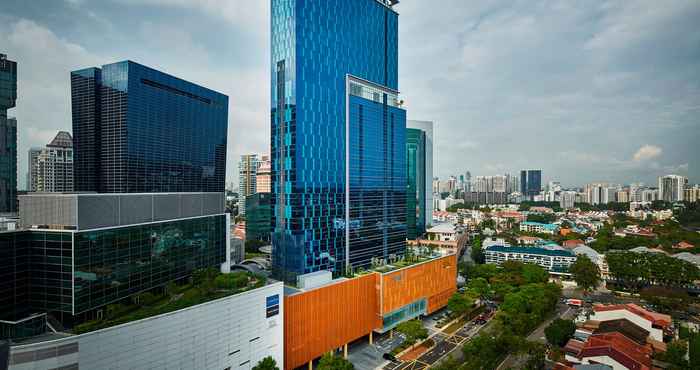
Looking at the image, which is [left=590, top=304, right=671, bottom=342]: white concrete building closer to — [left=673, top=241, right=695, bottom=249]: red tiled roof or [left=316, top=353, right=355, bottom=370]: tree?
[left=316, top=353, right=355, bottom=370]: tree

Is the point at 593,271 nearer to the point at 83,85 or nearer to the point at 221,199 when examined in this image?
the point at 221,199

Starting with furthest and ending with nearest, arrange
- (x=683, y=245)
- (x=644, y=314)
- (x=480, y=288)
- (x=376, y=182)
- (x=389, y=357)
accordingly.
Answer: (x=683, y=245) → (x=480, y=288) → (x=376, y=182) → (x=644, y=314) → (x=389, y=357)

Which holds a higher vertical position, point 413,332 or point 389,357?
point 413,332

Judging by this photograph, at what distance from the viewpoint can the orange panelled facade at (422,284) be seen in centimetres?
2992

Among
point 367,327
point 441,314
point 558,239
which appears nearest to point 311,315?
point 367,327

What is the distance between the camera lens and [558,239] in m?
71.6

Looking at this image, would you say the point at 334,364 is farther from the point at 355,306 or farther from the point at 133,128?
the point at 133,128

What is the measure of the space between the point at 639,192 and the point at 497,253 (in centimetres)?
12472

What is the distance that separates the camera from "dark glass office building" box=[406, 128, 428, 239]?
68.0 m

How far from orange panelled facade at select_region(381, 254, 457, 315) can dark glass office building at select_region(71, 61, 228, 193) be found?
111 ft

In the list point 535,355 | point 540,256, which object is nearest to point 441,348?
point 535,355

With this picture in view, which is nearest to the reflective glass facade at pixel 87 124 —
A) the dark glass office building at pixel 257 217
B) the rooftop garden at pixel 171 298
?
the dark glass office building at pixel 257 217

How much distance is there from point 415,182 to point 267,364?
54.8 m

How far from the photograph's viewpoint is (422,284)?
111 feet
